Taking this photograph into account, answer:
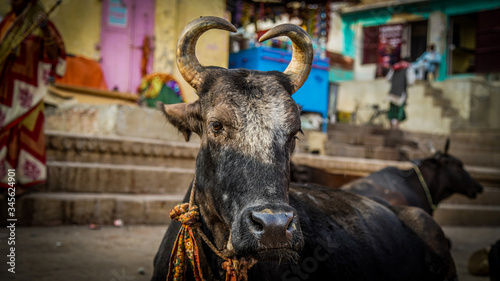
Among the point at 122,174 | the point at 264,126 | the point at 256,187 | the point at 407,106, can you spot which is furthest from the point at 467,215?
the point at 407,106

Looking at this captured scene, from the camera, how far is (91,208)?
552 centimetres

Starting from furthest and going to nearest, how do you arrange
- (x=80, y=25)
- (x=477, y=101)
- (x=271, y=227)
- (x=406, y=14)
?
(x=406, y=14)
(x=477, y=101)
(x=80, y=25)
(x=271, y=227)

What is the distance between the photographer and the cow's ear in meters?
2.54

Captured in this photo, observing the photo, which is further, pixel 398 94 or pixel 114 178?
pixel 398 94

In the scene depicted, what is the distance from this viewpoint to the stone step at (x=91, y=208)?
16.6 ft

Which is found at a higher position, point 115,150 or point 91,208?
point 115,150

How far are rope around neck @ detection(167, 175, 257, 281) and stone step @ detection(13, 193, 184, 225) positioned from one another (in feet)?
11.0

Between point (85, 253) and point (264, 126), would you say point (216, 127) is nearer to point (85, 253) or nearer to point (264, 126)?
point (264, 126)

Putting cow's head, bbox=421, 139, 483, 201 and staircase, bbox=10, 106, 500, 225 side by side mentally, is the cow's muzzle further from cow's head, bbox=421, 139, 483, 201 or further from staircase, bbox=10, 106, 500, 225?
cow's head, bbox=421, 139, 483, 201

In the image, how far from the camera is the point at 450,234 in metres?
7.61

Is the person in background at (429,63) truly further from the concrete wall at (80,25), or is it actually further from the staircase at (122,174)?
the concrete wall at (80,25)

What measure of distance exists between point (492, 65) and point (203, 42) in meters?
12.7

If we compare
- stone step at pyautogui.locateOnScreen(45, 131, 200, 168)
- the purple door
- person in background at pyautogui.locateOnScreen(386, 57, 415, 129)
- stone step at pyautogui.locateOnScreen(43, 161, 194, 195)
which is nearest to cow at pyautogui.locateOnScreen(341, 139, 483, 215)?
stone step at pyautogui.locateOnScreen(43, 161, 194, 195)

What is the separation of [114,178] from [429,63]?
16.9 meters
